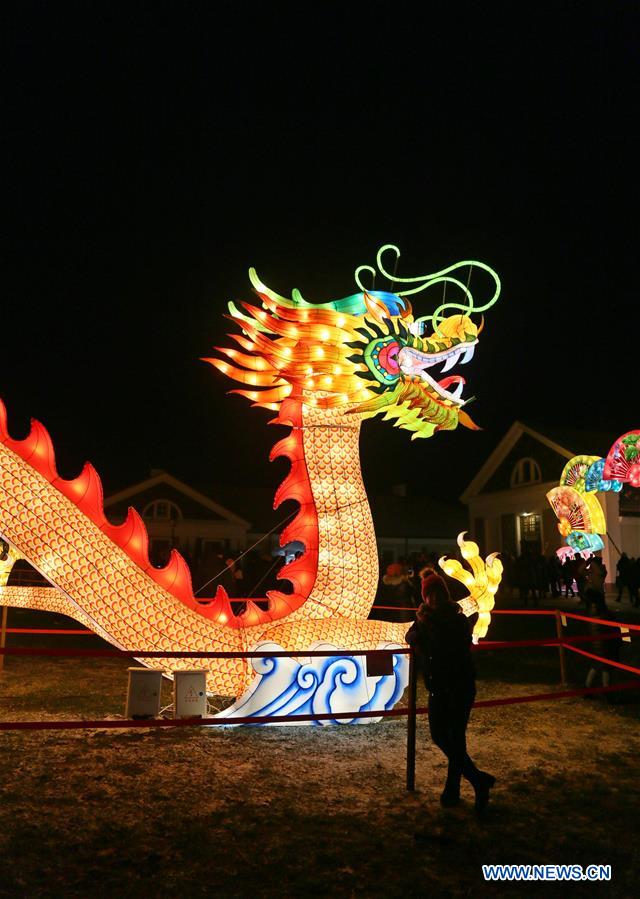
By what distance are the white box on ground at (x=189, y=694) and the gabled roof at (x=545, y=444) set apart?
20.3 metres

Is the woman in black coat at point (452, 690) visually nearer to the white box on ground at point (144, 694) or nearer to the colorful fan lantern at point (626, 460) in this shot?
the white box on ground at point (144, 694)

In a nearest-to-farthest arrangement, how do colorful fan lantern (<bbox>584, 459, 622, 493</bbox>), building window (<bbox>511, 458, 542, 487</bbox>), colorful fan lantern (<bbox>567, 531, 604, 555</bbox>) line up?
colorful fan lantern (<bbox>567, 531, 604, 555</bbox>) < colorful fan lantern (<bbox>584, 459, 622, 493</bbox>) < building window (<bbox>511, 458, 542, 487</bbox>)

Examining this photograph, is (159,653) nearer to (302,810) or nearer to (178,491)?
(302,810)

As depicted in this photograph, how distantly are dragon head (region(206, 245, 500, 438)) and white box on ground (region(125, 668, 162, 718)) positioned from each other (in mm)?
2561

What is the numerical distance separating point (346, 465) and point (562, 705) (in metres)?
3.32

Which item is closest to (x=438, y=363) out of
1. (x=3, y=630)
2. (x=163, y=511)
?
(x=3, y=630)

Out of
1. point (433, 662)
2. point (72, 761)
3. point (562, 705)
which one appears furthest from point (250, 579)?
point (433, 662)

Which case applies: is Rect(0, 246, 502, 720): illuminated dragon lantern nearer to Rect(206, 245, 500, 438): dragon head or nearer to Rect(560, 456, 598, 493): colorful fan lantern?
Rect(206, 245, 500, 438): dragon head

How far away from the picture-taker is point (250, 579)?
16531mm

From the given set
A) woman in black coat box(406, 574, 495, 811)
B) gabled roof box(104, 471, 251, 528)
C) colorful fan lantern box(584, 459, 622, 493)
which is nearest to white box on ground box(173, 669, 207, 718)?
woman in black coat box(406, 574, 495, 811)

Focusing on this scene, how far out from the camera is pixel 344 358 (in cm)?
653

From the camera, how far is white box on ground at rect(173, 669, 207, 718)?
5.57 m

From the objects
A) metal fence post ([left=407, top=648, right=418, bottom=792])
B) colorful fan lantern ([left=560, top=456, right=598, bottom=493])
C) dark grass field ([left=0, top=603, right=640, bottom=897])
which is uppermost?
colorful fan lantern ([left=560, top=456, right=598, bottom=493])

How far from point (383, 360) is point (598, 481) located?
1003 cm
